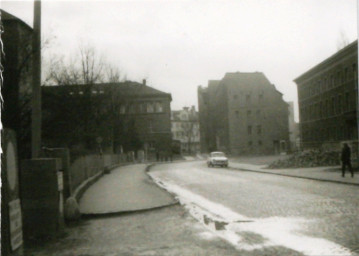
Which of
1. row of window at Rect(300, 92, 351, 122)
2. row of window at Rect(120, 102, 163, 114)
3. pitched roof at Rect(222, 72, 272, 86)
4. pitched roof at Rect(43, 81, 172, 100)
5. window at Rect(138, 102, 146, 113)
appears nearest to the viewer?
pitched roof at Rect(43, 81, 172, 100)

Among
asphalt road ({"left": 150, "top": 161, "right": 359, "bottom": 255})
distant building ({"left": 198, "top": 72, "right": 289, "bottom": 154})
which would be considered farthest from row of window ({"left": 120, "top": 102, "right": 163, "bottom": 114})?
asphalt road ({"left": 150, "top": 161, "right": 359, "bottom": 255})

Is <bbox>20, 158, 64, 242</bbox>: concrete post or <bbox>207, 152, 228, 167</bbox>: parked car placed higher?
<bbox>20, 158, 64, 242</bbox>: concrete post

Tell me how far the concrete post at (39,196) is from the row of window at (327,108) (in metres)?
45.3

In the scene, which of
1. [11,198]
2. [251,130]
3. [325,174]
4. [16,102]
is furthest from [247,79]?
[11,198]

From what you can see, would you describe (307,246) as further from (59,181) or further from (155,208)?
(155,208)

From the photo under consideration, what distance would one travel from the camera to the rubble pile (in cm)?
3791

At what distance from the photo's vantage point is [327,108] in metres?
58.1

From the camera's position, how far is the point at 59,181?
10344 mm

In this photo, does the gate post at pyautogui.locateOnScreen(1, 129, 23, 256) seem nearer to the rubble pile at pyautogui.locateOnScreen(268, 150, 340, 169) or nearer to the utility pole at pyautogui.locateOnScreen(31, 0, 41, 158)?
the utility pole at pyautogui.locateOnScreen(31, 0, 41, 158)

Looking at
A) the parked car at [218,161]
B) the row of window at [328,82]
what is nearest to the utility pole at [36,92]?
the parked car at [218,161]

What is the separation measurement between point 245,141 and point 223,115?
29.2ft

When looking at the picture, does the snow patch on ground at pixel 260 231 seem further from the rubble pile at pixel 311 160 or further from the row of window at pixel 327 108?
the row of window at pixel 327 108

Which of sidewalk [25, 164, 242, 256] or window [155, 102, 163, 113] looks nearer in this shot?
sidewalk [25, 164, 242, 256]

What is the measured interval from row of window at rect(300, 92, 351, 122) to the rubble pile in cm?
1363
